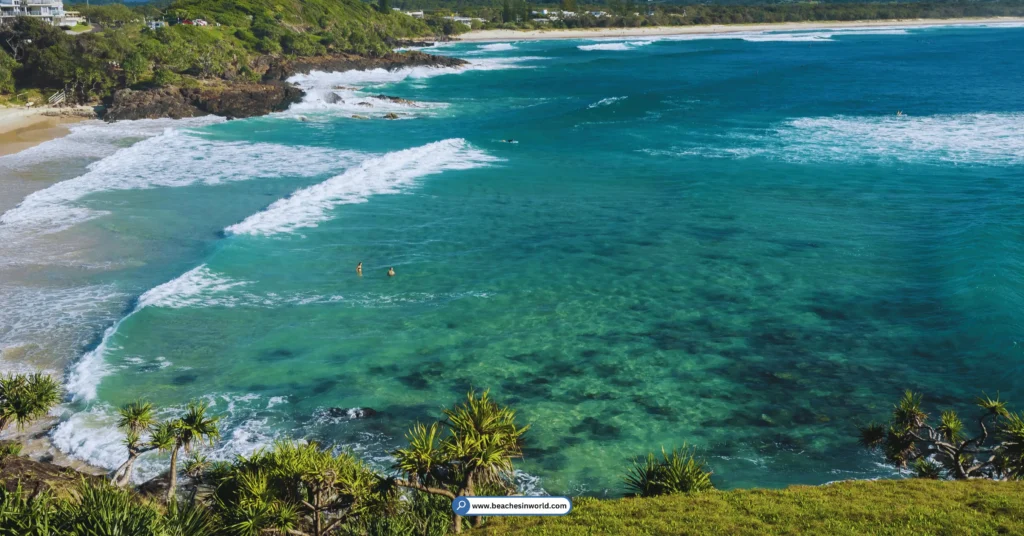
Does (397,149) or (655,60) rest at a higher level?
(655,60)

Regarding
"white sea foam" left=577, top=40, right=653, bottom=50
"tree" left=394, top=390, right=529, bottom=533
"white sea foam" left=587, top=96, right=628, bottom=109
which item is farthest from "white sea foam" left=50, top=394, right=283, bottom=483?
"white sea foam" left=577, top=40, right=653, bottom=50

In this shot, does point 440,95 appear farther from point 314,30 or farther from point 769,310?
point 769,310

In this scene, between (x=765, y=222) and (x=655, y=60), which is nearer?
(x=765, y=222)

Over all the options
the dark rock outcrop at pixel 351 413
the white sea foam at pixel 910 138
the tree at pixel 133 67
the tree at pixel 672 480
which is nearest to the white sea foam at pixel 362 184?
the dark rock outcrop at pixel 351 413

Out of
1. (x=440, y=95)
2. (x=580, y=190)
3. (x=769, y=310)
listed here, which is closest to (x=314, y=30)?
(x=440, y=95)

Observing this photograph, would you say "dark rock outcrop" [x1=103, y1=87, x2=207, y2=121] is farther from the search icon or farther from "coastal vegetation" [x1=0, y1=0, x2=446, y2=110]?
the search icon

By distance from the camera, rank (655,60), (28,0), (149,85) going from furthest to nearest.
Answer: (655,60) → (28,0) → (149,85)

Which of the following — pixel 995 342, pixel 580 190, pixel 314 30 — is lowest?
pixel 995 342
